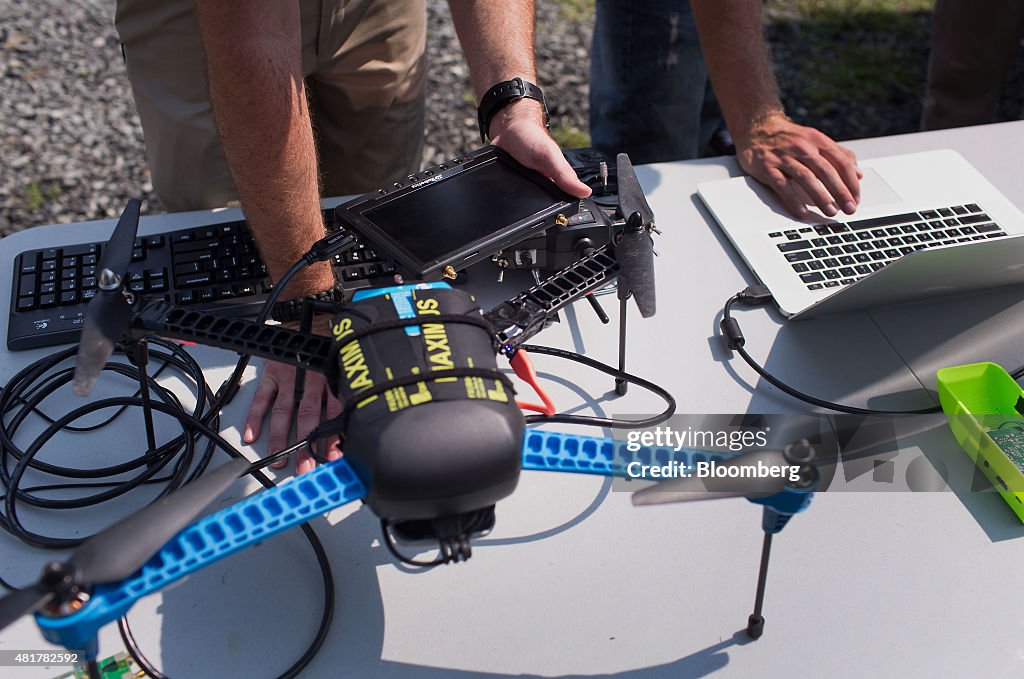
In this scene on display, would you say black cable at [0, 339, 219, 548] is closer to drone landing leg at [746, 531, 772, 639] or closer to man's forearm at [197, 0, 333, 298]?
man's forearm at [197, 0, 333, 298]

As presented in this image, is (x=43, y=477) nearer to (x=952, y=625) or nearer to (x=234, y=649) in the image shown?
(x=234, y=649)

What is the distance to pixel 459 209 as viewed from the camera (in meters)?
0.81

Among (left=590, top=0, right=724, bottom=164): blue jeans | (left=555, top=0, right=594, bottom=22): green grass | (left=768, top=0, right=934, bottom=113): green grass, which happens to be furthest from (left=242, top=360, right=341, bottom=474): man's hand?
(left=555, top=0, right=594, bottom=22): green grass

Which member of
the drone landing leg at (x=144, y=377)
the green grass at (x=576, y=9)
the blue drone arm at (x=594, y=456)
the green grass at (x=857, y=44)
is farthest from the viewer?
the green grass at (x=576, y=9)

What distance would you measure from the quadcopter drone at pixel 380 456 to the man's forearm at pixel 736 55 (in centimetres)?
72

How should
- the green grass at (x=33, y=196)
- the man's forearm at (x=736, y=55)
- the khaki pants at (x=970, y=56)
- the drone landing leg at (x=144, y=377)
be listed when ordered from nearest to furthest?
the drone landing leg at (x=144, y=377)
the man's forearm at (x=736, y=55)
the khaki pants at (x=970, y=56)
the green grass at (x=33, y=196)

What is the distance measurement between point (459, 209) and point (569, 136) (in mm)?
1689

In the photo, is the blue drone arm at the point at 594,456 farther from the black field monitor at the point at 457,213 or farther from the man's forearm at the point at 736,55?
the man's forearm at the point at 736,55

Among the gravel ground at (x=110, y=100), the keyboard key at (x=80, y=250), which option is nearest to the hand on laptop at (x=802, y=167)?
the keyboard key at (x=80, y=250)

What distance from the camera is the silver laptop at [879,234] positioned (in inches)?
34.9

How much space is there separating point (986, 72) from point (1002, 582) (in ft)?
5.85

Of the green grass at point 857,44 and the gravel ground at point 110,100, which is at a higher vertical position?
the gravel ground at point 110,100

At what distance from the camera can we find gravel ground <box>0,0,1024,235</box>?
2.28 m

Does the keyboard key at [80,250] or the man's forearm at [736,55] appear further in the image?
the man's forearm at [736,55]
